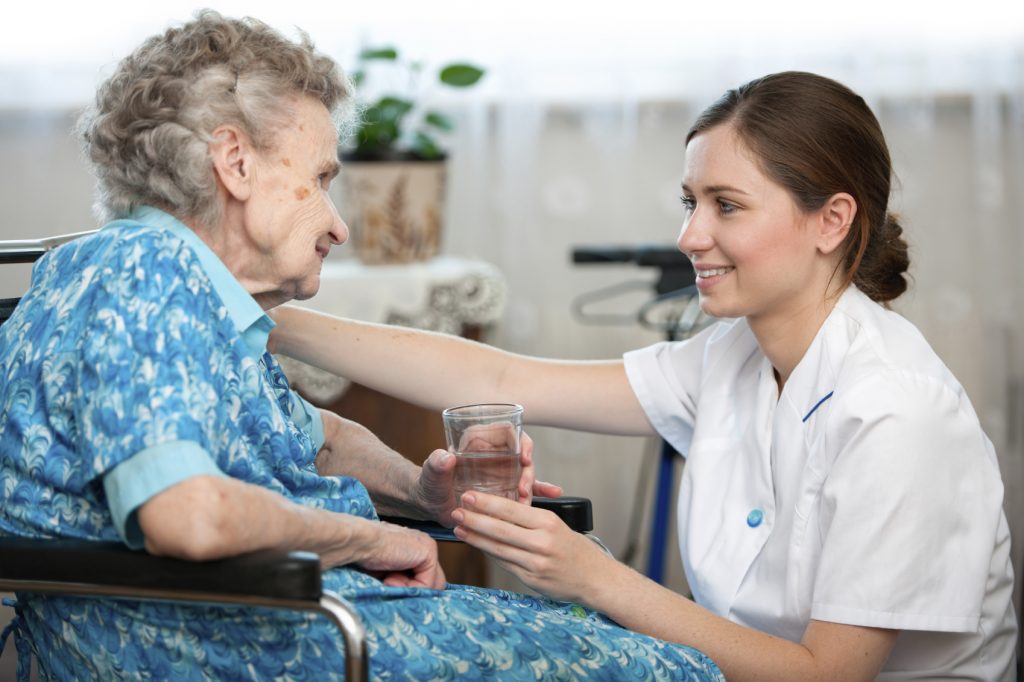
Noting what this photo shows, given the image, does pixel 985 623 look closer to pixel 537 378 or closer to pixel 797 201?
pixel 797 201

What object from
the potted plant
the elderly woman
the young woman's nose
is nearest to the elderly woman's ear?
the elderly woman

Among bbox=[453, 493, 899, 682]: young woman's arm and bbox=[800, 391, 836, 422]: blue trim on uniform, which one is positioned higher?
bbox=[800, 391, 836, 422]: blue trim on uniform

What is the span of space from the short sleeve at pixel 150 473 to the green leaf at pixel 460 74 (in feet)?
6.50

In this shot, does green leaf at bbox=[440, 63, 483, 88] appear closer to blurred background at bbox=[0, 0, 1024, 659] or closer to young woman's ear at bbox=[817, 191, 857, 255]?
blurred background at bbox=[0, 0, 1024, 659]

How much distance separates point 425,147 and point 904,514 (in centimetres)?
176

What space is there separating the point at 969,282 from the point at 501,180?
1368 millimetres

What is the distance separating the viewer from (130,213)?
1.39 meters

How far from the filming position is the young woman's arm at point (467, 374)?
69.6 inches

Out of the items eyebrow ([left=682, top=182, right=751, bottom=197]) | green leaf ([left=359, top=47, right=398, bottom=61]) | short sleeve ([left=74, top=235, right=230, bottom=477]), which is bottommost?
short sleeve ([left=74, top=235, right=230, bottom=477])

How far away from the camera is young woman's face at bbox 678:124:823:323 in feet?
5.18

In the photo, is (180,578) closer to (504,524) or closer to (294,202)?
(504,524)

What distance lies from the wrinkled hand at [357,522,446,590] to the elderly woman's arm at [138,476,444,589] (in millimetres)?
19

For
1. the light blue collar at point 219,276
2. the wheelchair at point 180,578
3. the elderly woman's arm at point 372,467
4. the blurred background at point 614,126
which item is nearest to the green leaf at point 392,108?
the blurred background at point 614,126

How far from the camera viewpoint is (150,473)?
3.61ft
